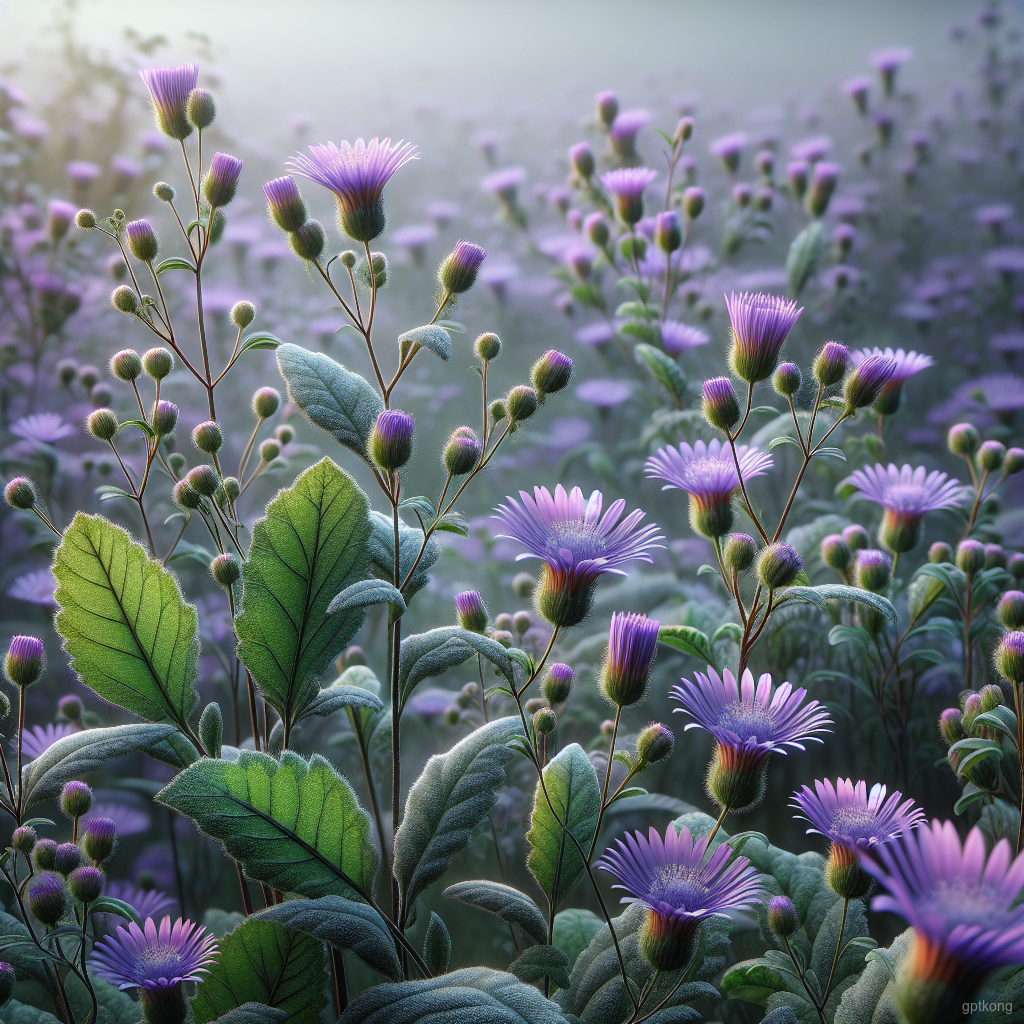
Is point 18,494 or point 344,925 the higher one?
point 18,494

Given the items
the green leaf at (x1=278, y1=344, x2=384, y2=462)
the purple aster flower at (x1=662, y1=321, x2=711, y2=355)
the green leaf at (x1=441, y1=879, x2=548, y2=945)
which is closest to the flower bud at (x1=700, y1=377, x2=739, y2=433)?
the green leaf at (x1=278, y1=344, x2=384, y2=462)

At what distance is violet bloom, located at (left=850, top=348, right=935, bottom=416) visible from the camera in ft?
2.58

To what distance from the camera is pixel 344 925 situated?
49cm

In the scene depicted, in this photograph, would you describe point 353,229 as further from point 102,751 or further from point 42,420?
point 42,420

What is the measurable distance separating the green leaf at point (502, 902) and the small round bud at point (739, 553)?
27 centimetres

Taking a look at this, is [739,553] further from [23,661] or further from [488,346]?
[23,661]

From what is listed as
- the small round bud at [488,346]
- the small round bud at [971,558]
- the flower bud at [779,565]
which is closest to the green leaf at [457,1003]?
the flower bud at [779,565]

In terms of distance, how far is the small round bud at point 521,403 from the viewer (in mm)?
601

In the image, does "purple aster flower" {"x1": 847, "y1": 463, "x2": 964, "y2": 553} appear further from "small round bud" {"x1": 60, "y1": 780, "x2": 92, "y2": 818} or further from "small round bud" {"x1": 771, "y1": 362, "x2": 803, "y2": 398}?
"small round bud" {"x1": 60, "y1": 780, "x2": 92, "y2": 818}

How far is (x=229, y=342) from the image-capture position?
1.64m

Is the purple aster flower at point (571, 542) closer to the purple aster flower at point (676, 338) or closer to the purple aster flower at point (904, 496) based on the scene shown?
the purple aster flower at point (904, 496)

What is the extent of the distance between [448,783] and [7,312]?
1.31 meters

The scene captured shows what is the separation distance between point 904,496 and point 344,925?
618 mm

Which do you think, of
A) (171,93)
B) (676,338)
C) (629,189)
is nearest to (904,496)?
(676,338)
